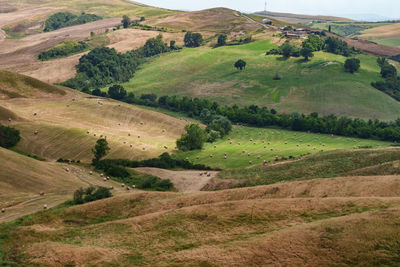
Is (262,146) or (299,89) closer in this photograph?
(262,146)

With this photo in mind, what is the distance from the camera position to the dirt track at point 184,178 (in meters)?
82.6

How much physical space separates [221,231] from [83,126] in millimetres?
80205

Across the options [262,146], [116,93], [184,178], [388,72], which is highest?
[388,72]

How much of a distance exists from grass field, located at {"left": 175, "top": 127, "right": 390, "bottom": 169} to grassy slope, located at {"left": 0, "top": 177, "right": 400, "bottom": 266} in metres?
39.9

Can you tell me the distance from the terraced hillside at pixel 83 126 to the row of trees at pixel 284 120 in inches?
821

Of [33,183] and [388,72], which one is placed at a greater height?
[388,72]

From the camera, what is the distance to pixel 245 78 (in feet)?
633

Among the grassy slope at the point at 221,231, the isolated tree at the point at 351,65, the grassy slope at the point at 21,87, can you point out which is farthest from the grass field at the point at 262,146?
the isolated tree at the point at 351,65

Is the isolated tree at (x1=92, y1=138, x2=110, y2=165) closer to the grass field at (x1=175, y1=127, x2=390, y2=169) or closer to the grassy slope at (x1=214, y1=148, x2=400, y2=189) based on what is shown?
the grass field at (x1=175, y1=127, x2=390, y2=169)

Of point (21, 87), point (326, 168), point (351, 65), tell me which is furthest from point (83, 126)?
point (351, 65)

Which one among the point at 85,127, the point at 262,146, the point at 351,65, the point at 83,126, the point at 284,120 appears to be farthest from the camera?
the point at 351,65

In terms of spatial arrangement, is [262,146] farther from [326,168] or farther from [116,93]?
[116,93]

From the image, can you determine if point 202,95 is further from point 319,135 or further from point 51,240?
point 51,240

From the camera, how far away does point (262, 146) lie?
110 m
